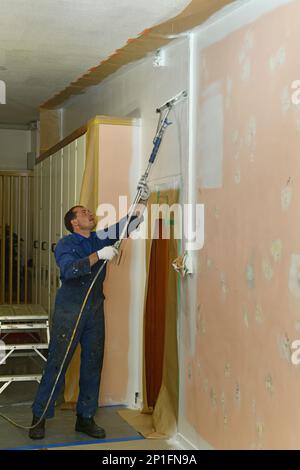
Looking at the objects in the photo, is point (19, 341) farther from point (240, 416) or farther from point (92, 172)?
point (240, 416)

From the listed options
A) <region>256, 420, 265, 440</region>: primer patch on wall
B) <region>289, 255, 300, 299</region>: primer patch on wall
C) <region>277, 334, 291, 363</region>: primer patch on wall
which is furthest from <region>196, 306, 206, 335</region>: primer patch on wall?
<region>289, 255, 300, 299</region>: primer patch on wall

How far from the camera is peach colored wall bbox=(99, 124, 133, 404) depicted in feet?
11.6

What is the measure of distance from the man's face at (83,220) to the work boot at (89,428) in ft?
3.27

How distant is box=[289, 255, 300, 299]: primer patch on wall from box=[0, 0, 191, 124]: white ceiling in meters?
1.21

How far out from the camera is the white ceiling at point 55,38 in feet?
8.58

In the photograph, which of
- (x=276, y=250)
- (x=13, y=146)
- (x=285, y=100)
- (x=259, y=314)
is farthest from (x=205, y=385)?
(x=13, y=146)

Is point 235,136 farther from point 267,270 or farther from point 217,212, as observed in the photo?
point 267,270

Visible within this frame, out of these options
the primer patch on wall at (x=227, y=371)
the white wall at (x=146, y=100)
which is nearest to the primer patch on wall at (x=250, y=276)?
the primer patch on wall at (x=227, y=371)

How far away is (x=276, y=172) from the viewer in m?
2.15

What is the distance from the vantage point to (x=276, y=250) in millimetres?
2156

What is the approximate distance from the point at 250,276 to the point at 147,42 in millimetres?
1446

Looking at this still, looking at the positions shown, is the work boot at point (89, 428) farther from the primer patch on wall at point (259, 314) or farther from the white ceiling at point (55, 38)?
the white ceiling at point (55, 38)

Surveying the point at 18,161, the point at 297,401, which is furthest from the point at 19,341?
the point at 297,401

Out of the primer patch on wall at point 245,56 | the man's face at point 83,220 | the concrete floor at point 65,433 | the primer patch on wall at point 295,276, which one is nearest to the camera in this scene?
the primer patch on wall at point 295,276
